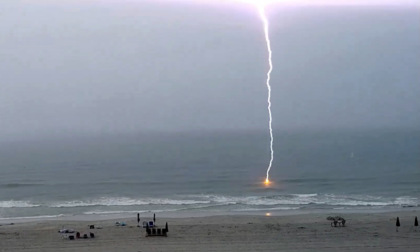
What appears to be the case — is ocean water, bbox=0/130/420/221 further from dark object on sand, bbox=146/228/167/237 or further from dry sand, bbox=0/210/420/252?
dark object on sand, bbox=146/228/167/237

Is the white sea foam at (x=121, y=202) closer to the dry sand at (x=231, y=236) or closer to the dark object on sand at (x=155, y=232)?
the dry sand at (x=231, y=236)

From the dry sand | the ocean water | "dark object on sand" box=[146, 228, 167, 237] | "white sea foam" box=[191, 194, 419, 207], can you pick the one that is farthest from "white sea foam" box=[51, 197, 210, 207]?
"dark object on sand" box=[146, 228, 167, 237]

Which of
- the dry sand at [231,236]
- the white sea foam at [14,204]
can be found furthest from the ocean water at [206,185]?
the dry sand at [231,236]

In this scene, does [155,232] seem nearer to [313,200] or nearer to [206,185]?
[313,200]

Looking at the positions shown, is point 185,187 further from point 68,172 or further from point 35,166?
point 35,166

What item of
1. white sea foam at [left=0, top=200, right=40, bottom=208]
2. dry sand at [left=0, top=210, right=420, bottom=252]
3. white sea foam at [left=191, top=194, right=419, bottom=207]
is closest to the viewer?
dry sand at [left=0, top=210, right=420, bottom=252]

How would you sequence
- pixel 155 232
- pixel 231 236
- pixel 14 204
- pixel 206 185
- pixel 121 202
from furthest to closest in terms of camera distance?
1. pixel 206 185
2. pixel 121 202
3. pixel 14 204
4. pixel 155 232
5. pixel 231 236

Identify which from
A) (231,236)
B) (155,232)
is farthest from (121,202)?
(231,236)

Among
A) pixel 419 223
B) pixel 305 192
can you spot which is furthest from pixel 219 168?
pixel 419 223
